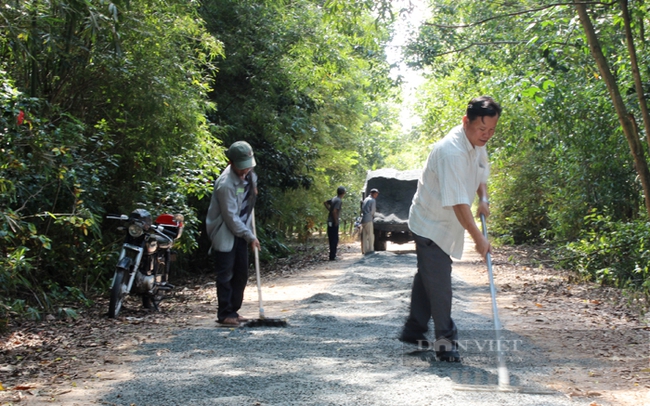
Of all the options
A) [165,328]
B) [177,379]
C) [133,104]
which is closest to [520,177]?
[133,104]

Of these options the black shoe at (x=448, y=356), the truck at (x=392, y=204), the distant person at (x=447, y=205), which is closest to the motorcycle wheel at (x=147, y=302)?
the distant person at (x=447, y=205)

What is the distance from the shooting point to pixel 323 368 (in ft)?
18.2

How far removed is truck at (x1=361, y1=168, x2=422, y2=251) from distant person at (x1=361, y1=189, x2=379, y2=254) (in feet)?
4.93

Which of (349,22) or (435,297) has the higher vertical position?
(349,22)

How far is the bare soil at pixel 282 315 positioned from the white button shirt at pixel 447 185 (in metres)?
1.31

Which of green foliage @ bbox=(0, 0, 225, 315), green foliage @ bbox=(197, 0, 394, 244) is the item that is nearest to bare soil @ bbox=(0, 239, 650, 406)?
green foliage @ bbox=(0, 0, 225, 315)

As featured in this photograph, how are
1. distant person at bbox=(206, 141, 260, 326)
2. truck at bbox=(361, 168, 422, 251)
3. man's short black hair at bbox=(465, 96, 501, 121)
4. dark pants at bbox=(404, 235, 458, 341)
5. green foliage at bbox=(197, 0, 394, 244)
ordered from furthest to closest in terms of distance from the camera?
1. truck at bbox=(361, 168, 422, 251)
2. green foliage at bbox=(197, 0, 394, 244)
3. distant person at bbox=(206, 141, 260, 326)
4. dark pants at bbox=(404, 235, 458, 341)
5. man's short black hair at bbox=(465, 96, 501, 121)

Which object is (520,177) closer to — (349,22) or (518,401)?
(349,22)

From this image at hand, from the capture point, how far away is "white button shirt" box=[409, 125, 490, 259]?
215 inches

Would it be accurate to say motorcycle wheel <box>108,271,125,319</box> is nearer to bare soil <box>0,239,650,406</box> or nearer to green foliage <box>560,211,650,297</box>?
bare soil <box>0,239,650,406</box>

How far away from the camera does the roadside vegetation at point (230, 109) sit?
8.64 m

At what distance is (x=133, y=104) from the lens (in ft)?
37.7

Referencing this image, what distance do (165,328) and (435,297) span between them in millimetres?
3621

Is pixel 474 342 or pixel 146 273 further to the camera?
pixel 146 273
